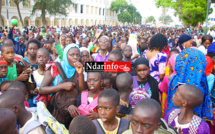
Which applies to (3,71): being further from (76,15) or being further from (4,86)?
(76,15)

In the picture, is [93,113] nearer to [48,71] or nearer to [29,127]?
[29,127]

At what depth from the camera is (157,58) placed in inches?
142

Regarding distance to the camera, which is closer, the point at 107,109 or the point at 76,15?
the point at 107,109

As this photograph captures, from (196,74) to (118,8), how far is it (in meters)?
61.8

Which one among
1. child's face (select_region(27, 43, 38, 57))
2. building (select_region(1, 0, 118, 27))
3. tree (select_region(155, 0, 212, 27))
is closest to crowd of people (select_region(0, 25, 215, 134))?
child's face (select_region(27, 43, 38, 57))

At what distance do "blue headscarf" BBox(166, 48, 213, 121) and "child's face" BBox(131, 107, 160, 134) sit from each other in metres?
1.21

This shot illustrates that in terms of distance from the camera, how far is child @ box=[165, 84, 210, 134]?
212cm

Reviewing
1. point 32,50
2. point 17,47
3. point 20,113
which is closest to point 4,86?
point 20,113

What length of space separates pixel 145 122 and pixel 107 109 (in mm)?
515

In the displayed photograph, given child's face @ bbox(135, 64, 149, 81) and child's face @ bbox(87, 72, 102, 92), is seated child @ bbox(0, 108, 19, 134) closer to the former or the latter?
child's face @ bbox(87, 72, 102, 92)

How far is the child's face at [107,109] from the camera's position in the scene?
2.06 m

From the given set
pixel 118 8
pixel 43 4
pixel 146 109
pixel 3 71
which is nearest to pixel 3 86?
pixel 3 71

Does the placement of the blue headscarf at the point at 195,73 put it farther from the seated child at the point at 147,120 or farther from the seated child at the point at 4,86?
the seated child at the point at 4,86

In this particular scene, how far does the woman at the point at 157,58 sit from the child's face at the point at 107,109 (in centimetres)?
164
